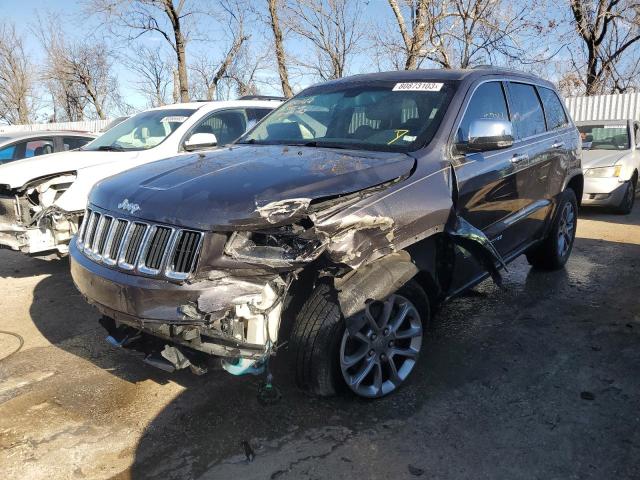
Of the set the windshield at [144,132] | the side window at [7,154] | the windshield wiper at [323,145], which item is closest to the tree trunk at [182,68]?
the side window at [7,154]

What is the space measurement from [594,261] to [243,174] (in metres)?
5.07

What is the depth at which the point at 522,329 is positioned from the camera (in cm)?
427

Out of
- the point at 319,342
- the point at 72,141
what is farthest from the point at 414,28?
the point at 319,342

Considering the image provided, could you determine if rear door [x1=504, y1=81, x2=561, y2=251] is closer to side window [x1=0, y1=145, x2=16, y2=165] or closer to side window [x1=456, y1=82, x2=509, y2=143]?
side window [x1=456, y1=82, x2=509, y2=143]

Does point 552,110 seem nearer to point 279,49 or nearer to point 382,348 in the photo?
point 382,348

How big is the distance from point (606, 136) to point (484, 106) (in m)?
7.75

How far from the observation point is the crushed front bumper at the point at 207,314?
251 centimetres

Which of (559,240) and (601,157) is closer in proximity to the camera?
(559,240)

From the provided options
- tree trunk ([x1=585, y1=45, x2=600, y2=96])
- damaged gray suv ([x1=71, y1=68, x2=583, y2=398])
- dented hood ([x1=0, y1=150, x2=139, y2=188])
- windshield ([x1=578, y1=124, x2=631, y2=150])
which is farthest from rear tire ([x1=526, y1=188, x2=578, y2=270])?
tree trunk ([x1=585, y1=45, x2=600, y2=96])

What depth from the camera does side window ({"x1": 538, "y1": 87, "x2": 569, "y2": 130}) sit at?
17.3 ft

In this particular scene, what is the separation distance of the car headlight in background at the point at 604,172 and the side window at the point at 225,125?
20.2 ft

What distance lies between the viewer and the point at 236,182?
282 centimetres

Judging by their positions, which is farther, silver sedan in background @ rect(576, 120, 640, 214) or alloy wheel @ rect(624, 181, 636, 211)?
alloy wheel @ rect(624, 181, 636, 211)

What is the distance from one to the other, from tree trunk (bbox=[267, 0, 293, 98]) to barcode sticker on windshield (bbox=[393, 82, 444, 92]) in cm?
1524
